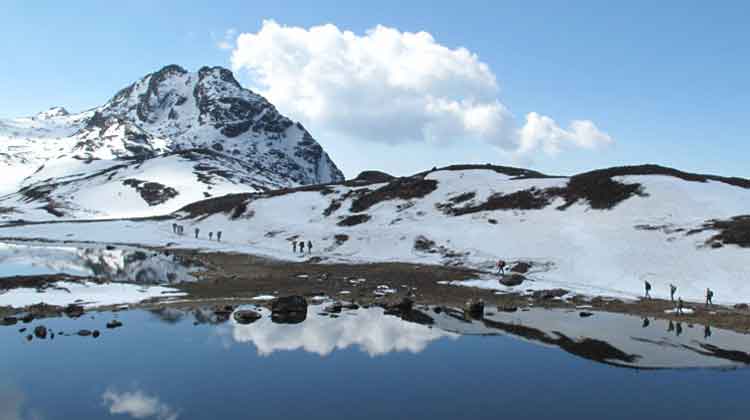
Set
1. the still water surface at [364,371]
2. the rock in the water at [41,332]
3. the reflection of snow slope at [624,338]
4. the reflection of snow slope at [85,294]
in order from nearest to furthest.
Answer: the still water surface at [364,371] < the reflection of snow slope at [624,338] < the rock in the water at [41,332] < the reflection of snow slope at [85,294]

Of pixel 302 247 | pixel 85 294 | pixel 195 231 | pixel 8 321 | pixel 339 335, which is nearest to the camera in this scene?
pixel 339 335

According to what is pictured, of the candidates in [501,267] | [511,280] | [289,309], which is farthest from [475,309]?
[501,267]

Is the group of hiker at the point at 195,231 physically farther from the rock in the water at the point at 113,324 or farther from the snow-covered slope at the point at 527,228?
the rock in the water at the point at 113,324

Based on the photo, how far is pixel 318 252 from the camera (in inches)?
3017

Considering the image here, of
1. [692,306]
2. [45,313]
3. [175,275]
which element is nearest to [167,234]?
[175,275]

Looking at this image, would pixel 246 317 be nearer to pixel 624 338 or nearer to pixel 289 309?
pixel 289 309

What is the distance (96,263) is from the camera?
2586 inches

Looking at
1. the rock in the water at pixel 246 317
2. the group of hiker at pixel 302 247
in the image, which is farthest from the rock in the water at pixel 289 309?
the group of hiker at pixel 302 247

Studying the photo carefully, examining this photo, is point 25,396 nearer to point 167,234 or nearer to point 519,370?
point 519,370

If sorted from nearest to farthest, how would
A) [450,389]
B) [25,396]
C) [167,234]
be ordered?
[25,396] → [450,389] → [167,234]

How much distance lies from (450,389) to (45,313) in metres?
27.3

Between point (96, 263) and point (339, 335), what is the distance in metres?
47.4

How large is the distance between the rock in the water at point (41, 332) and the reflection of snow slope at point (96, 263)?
20339 millimetres

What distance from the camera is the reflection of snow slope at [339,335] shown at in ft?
93.2
